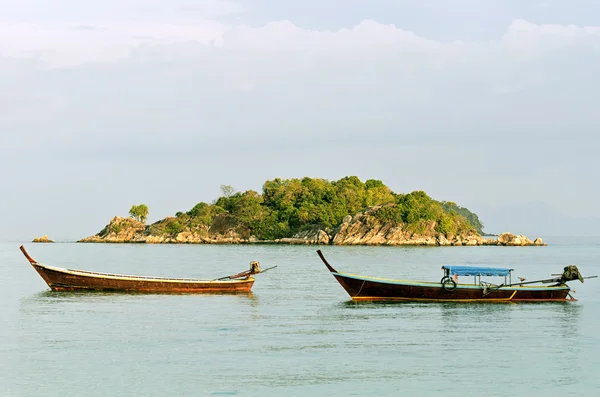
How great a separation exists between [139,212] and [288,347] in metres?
130

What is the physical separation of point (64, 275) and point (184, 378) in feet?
57.7

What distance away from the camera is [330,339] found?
2119 centimetres

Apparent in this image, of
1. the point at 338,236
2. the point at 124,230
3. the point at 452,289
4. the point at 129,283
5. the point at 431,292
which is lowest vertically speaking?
the point at 431,292

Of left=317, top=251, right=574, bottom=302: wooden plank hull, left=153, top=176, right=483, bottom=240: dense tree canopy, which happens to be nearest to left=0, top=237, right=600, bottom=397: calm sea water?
left=317, top=251, right=574, bottom=302: wooden plank hull

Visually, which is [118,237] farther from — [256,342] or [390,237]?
[256,342]

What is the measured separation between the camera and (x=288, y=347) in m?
19.8

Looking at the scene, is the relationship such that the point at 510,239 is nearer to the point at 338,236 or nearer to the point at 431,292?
the point at 338,236

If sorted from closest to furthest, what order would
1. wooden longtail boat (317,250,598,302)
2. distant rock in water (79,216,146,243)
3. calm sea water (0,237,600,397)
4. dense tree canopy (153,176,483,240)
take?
calm sea water (0,237,600,397)
wooden longtail boat (317,250,598,302)
dense tree canopy (153,176,483,240)
distant rock in water (79,216,146,243)

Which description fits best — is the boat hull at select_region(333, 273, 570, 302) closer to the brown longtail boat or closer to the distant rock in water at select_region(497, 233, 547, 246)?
the brown longtail boat

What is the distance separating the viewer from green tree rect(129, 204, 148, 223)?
146750 mm

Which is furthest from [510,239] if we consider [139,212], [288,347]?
[288,347]

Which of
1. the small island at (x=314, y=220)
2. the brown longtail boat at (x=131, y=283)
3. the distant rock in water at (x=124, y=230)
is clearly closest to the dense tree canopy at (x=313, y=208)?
the small island at (x=314, y=220)

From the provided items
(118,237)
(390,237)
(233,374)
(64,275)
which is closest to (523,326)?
(233,374)

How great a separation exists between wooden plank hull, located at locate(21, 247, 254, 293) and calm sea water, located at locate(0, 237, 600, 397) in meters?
0.48
